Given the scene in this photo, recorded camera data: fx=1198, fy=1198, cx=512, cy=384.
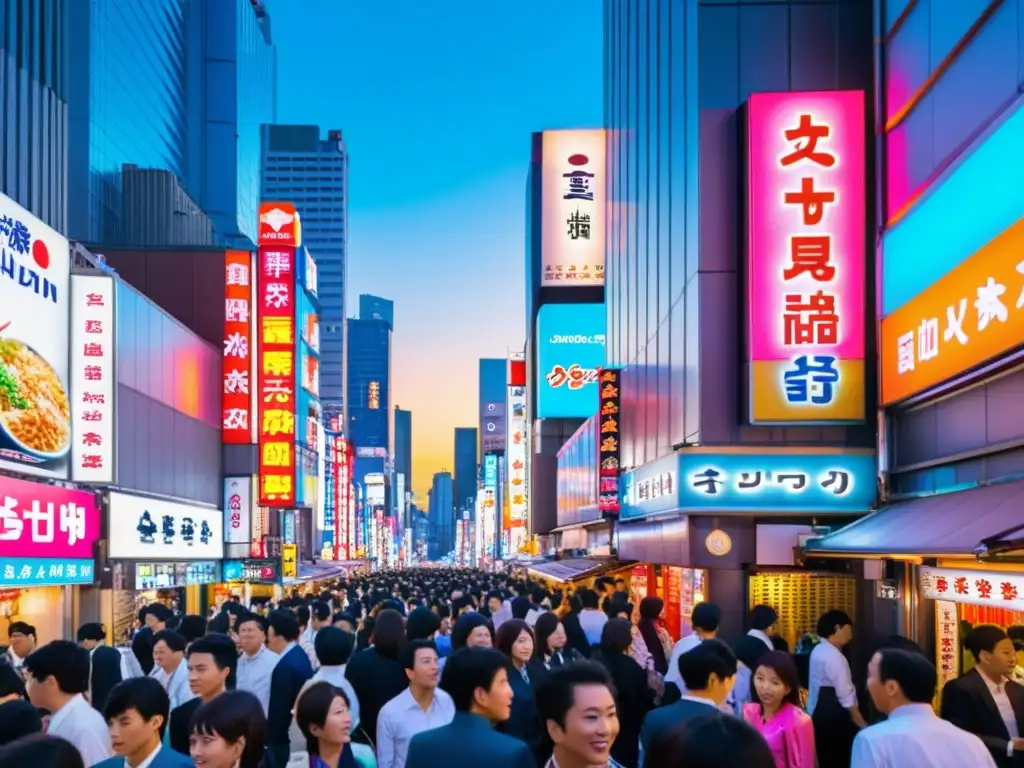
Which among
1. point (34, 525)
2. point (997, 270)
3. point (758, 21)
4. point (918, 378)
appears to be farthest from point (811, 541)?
point (34, 525)

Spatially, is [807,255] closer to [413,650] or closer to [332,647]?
[332,647]

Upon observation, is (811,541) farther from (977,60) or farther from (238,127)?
(238,127)

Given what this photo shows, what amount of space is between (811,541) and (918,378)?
3078mm

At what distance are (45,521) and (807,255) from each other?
11.9 m

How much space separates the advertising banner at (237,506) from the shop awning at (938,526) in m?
23.9

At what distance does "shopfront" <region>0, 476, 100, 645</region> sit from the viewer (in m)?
16.5

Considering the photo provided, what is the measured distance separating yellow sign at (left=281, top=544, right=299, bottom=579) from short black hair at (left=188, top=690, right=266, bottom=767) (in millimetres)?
35782

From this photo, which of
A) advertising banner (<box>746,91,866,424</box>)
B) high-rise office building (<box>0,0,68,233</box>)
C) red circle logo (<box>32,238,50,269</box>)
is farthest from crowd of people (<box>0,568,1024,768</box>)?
high-rise office building (<box>0,0,68,233</box>)

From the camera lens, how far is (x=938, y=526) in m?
11.2

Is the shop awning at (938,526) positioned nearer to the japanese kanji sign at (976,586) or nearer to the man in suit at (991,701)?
the japanese kanji sign at (976,586)

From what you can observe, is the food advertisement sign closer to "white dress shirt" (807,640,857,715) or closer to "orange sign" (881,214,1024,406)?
"orange sign" (881,214,1024,406)

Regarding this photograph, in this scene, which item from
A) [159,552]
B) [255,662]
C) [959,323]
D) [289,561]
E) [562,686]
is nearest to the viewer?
[562,686]

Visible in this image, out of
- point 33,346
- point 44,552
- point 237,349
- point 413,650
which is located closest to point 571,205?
point 237,349

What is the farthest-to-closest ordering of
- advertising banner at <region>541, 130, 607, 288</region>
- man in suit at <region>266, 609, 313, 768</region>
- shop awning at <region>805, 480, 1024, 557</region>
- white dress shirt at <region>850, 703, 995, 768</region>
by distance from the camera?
advertising banner at <region>541, 130, 607, 288</region> → shop awning at <region>805, 480, 1024, 557</region> → man in suit at <region>266, 609, 313, 768</region> → white dress shirt at <region>850, 703, 995, 768</region>
